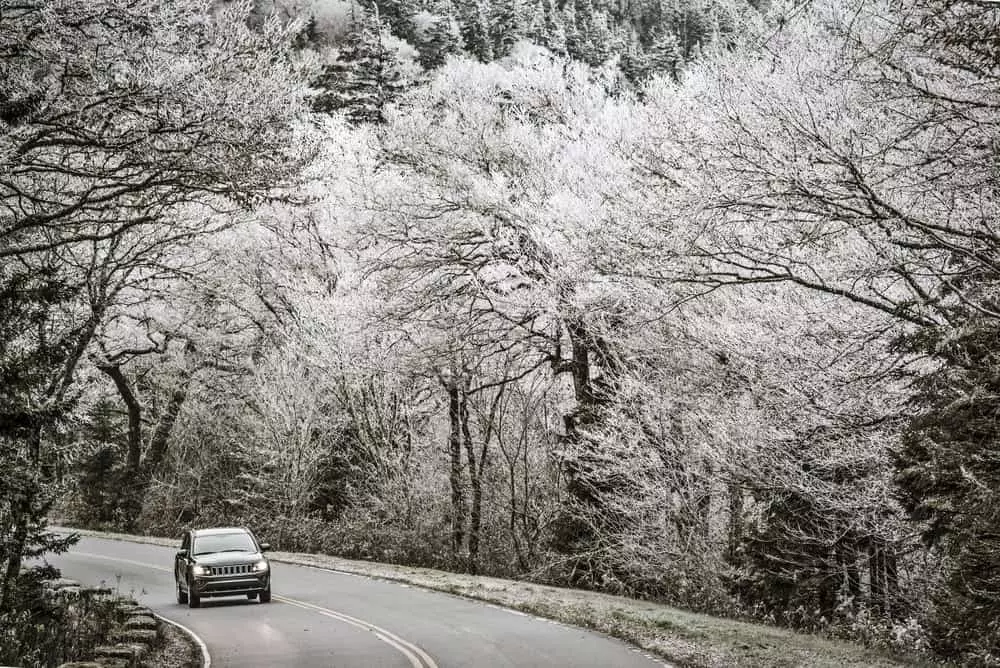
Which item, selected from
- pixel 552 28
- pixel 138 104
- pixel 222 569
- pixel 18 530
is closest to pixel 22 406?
pixel 138 104

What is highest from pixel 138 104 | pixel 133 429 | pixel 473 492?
pixel 133 429

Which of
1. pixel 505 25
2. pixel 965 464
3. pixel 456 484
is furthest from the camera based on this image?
pixel 505 25

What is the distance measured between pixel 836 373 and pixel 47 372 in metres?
10.4

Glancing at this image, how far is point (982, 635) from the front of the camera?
34.8ft

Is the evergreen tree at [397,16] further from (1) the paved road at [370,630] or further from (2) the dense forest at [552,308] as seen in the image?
Result: (1) the paved road at [370,630]

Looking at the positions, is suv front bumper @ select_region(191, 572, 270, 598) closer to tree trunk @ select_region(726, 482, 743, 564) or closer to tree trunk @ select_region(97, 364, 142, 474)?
tree trunk @ select_region(726, 482, 743, 564)

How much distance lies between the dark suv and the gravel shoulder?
3877 millimetres

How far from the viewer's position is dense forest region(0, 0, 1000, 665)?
10172mm

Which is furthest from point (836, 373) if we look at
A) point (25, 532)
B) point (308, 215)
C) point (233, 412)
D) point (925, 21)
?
point (233, 412)

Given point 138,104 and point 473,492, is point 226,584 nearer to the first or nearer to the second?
point 473,492

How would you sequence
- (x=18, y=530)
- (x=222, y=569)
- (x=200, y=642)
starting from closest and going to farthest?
(x=18, y=530) → (x=200, y=642) → (x=222, y=569)

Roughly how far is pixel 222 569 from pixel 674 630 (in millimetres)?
9548

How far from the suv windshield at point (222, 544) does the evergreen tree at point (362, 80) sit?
31554 mm

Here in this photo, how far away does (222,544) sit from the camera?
19719mm
